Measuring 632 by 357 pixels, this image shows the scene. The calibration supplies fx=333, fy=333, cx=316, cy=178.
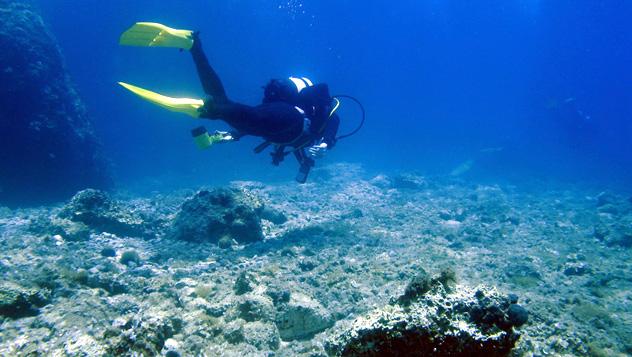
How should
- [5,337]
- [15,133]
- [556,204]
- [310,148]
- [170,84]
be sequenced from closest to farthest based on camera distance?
[5,337] < [310,148] < [15,133] < [556,204] < [170,84]

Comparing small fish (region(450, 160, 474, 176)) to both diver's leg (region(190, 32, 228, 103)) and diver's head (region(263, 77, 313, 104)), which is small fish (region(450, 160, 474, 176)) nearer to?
diver's head (region(263, 77, 313, 104))

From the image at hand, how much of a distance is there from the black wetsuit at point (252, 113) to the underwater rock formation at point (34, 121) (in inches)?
478

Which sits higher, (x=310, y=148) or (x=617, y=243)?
(x=310, y=148)

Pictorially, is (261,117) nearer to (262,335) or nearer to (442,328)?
(262,335)

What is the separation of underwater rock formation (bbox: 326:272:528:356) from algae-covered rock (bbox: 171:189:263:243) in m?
6.80

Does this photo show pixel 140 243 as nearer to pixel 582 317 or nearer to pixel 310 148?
pixel 310 148

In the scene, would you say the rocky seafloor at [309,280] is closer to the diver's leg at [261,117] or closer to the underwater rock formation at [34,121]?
the underwater rock formation at [34,121]

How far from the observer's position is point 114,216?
970 cm

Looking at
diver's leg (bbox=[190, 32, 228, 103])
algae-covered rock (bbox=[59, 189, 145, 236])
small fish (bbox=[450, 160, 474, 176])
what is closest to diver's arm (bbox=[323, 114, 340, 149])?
diver's leg (bbox=[190, 32, 228, 103])

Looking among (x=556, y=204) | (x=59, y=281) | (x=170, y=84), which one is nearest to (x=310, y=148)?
(x=59, y=281)

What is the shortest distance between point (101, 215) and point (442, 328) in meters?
10.0

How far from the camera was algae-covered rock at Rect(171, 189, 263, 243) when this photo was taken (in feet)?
29.3

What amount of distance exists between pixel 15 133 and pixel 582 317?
18923mm

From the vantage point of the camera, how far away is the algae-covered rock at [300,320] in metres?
4.82
